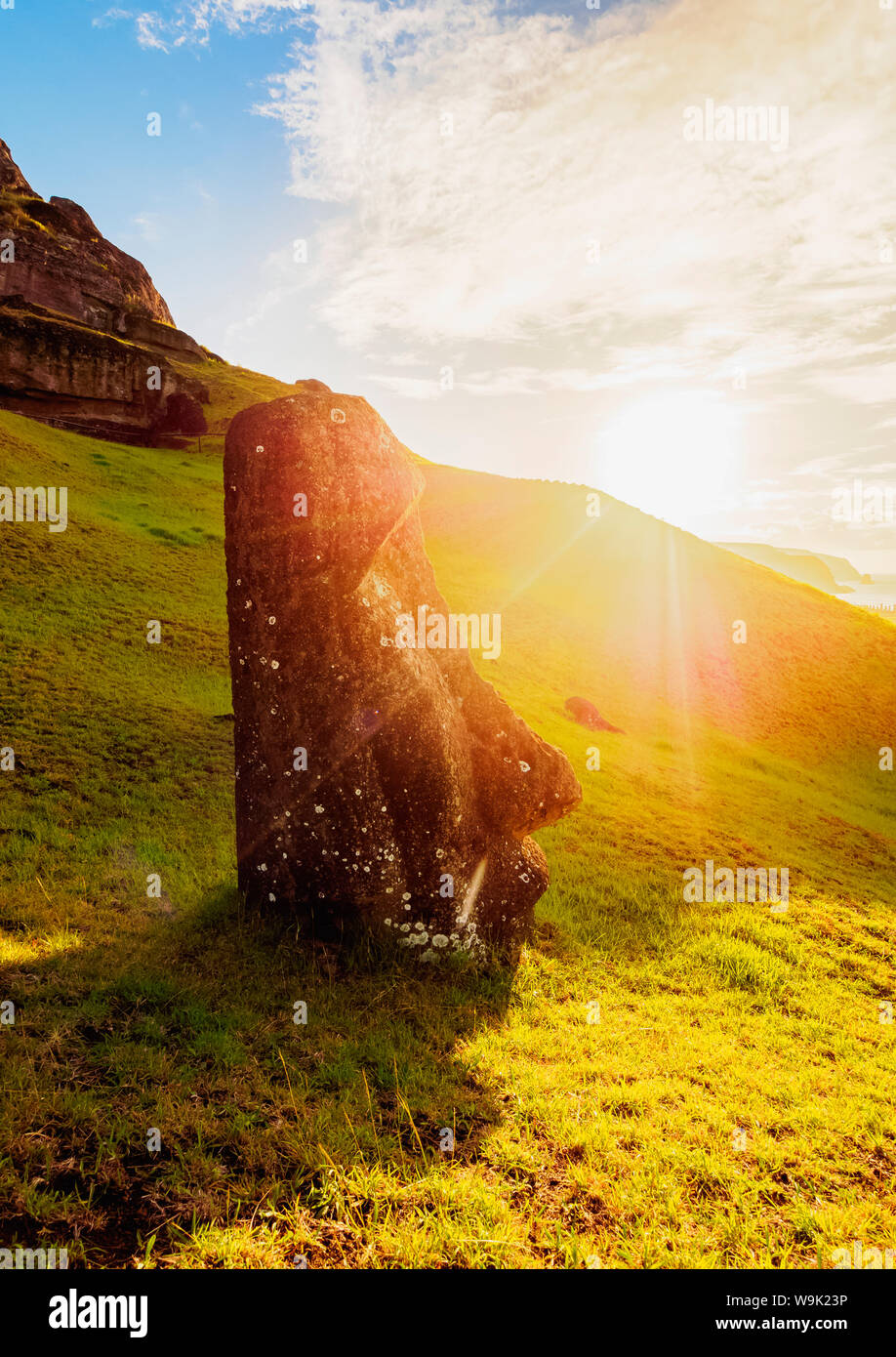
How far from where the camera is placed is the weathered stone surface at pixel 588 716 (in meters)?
25.0

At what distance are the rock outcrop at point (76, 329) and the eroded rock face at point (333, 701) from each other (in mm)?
51888

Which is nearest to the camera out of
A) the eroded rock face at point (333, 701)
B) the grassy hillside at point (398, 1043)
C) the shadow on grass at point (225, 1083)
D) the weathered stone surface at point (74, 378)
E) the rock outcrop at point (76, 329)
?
the shadow on grass at point (225, 1083)

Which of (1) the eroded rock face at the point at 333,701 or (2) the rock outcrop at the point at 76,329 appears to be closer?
(1) the eroded rock face at the point at 333,701

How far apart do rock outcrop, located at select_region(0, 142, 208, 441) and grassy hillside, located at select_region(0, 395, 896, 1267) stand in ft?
129

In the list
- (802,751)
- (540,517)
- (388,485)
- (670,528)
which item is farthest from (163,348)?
(388,485)

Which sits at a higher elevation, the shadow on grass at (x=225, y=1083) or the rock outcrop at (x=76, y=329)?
the rock outcrop at (x=76, y=329)

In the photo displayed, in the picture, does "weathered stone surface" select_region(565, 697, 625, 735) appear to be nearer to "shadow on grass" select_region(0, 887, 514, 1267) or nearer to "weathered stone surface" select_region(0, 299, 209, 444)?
"shadow on grass" select_region(0, 887, 514, 1267)

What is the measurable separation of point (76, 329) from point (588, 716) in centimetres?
4958

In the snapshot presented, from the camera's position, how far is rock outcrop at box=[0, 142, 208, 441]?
156ft

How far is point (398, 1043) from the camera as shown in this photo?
5949 mm

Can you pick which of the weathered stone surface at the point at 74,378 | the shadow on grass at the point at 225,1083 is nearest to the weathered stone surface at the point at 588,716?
the shadow on grass at the point at 225,1083

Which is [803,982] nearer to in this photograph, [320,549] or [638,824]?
[638,824]

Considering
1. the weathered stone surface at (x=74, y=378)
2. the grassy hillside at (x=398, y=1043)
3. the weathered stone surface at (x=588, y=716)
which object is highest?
Answer: the weathered stone surface at (x=74, y=378)

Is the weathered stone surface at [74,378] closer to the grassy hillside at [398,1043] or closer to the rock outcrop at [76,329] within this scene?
the rock outcrop at [76,329]
